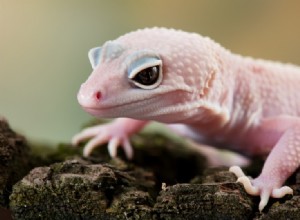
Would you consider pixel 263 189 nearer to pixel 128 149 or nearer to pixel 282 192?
pixel 282 192

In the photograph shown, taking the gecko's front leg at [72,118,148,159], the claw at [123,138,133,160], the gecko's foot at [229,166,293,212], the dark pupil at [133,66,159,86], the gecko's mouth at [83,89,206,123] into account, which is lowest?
the claw at [123,138,133,160]

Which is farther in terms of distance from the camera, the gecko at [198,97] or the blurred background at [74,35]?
the blurred background at [74,35]

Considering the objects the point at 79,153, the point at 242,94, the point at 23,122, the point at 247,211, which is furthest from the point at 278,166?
the point at 23,122

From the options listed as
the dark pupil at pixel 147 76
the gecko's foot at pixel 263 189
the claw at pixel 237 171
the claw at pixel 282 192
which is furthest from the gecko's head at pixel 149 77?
the claw at pixel 282 192

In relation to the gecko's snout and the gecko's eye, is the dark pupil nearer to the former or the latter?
the gecko's eye

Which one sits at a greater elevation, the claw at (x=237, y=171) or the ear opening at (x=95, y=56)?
the ear opening at (x=95, y=56)

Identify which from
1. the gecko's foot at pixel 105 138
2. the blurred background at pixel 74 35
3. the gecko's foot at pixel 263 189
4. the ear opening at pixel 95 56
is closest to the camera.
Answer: the gecko's foot at pixel 263 189

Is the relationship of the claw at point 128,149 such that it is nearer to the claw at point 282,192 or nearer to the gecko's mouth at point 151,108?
the gecko's mouth at point 151,108

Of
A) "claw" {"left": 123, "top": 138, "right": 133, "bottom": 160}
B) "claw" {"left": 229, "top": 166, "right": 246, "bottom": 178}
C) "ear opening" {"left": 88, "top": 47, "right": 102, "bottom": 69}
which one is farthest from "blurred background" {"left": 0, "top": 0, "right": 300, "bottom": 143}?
"claw" {"left": 229, "top": 166, "right": 246, "bottom": 178}
